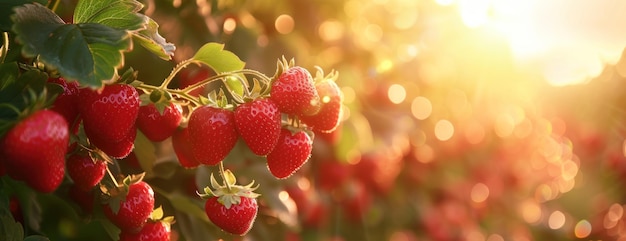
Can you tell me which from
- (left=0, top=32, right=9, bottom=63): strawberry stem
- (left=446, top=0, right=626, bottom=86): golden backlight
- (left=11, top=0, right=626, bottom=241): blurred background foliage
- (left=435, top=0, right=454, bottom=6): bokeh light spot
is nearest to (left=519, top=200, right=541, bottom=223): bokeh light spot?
(left=11, top=0, right=626, bottom=241): blurred background foliage

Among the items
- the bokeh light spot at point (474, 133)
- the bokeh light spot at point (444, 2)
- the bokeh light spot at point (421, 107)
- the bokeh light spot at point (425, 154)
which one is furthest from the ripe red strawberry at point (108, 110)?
the bokeh light spot at point (474, 133)

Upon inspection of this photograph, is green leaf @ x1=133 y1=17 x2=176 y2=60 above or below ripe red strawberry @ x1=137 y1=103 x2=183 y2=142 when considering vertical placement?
above

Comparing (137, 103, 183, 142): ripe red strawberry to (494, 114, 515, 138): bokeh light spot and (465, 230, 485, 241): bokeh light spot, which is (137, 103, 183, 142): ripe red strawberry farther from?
(494, 114, 515, 138): bokeh light spot

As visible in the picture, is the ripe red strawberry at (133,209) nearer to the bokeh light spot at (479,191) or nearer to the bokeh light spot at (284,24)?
the bokeh light spot at (284,24)

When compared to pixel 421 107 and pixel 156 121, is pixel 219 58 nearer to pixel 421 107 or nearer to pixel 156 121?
pixel 156 121

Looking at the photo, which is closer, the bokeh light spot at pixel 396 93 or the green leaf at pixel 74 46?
the green leaf at pixel 74 46
